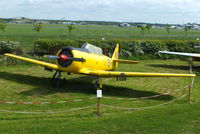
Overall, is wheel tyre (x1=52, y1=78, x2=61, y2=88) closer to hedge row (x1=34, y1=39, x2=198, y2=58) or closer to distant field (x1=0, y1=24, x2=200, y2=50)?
hedge row (x1=34, y1=39, x2=198, y2=58)

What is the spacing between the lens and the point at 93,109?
32.3 ft

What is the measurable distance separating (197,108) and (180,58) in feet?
58.2

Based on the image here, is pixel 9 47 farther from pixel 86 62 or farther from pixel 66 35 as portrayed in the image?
pixel 66 35

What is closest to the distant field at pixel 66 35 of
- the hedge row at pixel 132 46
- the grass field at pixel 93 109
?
the hedge row at pixel 132 46

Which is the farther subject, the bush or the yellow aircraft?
the bush

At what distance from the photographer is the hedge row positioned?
21.8m

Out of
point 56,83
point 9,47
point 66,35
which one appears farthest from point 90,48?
point 66,35

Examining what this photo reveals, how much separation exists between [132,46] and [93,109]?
16373 mm

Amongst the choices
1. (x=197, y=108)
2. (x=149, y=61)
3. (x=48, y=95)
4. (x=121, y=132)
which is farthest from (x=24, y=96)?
(x=149, y=61)

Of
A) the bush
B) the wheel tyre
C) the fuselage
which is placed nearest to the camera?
the fuselage

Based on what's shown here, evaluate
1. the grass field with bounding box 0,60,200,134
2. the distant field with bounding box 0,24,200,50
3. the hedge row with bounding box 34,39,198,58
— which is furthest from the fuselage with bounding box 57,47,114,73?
the distant field with bounding box 0,24,200,50

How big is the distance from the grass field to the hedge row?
231 inches

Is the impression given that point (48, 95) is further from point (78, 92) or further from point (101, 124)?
point (101, 124)

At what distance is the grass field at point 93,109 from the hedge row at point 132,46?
5855mm
